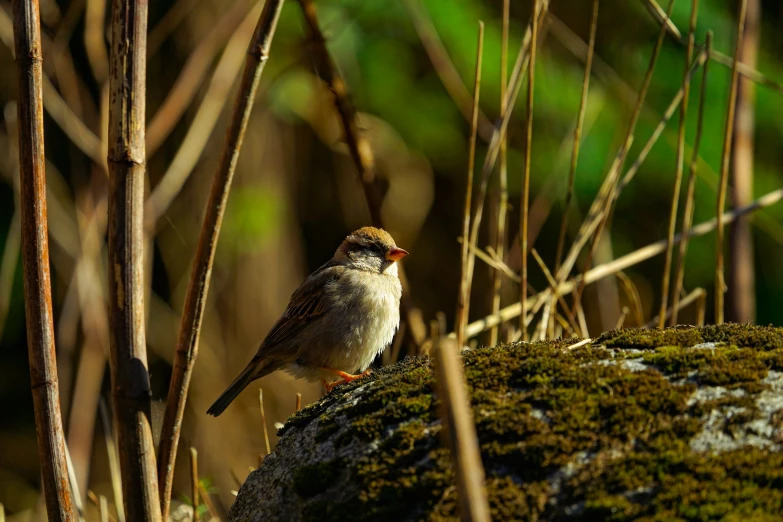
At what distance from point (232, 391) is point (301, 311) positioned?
498mm

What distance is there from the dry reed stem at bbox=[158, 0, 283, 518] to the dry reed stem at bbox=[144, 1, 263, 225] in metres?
2.65

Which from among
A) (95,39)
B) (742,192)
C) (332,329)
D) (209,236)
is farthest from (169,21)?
(209,236)

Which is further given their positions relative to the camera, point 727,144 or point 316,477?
point 727,144

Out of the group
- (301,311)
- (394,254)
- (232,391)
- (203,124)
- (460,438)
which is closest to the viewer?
(460,438)

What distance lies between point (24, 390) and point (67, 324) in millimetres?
1901

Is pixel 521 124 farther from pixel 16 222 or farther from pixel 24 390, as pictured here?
pixel 24 390

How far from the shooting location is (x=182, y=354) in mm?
2086

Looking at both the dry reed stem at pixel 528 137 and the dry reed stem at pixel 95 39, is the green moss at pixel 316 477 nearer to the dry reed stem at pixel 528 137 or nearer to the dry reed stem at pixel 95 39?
the dry reed stem at pixel 528 137

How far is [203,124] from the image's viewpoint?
4902mm

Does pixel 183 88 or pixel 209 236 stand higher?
pixel 183 88

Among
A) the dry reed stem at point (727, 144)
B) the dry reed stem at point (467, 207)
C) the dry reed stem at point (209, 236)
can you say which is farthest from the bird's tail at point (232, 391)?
the dry reed stem at point (727, 144)

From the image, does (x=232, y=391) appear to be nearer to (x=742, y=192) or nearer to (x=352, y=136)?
(x=352, y=136)

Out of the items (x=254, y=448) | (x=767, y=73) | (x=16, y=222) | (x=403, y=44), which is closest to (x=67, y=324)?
(x=16, y=222)

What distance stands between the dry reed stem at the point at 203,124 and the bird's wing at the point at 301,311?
1052mm
